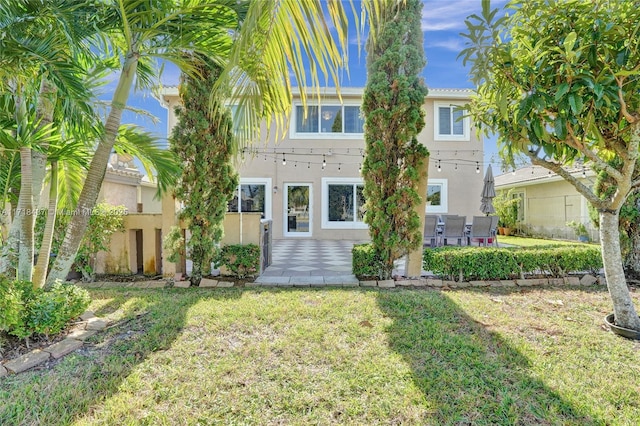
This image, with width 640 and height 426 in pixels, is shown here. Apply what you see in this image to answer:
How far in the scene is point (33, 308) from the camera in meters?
3.19

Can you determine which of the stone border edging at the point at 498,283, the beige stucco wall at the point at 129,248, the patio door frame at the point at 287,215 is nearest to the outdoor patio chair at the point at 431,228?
the stone border edging at the point at 498,283

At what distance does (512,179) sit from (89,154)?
19.1 meters

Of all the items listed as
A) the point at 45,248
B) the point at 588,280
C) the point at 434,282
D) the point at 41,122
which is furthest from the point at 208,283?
the point at 588,280

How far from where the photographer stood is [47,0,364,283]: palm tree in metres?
1.82

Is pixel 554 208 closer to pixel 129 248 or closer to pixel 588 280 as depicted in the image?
pixel 588 280

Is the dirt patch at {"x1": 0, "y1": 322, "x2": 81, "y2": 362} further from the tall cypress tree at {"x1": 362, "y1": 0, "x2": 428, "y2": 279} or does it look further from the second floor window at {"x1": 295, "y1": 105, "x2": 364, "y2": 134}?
the second floor window at {"x1": 295, "y1": 105, "x2": 364, "y2": 134}

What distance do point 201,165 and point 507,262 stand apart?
587cm

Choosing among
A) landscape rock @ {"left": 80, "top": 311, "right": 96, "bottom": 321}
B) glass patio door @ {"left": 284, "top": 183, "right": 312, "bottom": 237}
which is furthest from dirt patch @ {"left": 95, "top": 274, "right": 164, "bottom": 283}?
glass patio door @ {"left": 284, "top": 183, "right": 312, "bottom": 237}

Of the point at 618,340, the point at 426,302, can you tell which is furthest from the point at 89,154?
the point at 618,340

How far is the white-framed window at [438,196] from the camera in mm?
13758

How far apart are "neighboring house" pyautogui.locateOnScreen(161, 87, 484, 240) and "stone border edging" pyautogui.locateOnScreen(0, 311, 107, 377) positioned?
32.2 ft

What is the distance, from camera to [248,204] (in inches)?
542

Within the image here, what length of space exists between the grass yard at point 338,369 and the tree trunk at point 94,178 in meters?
0.92

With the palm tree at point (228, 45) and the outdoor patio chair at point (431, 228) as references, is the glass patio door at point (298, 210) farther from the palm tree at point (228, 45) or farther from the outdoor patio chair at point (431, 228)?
the palm tree at point (228, 45)
